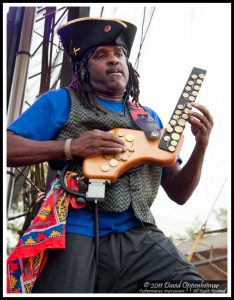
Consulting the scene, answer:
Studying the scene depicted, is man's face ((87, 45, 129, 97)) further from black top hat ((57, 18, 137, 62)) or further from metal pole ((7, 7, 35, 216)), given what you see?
metal pole ((7, 7, 35, 216))

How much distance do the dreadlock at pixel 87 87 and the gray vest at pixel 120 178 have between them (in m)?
0.04

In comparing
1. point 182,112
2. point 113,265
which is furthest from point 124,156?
point 113,265

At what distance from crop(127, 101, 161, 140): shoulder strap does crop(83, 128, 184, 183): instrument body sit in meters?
0.03

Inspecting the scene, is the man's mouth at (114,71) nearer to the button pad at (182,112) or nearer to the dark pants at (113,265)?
the button pad at (182,112)

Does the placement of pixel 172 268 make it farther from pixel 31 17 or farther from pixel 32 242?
pixel 31 17

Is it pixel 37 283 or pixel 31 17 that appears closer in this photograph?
pixel 37 283

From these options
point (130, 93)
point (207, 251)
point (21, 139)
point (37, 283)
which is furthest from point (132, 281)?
point (207, 251)

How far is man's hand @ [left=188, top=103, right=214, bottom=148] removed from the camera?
6.14 feet

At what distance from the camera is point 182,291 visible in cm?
172

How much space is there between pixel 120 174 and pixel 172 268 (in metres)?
0.43

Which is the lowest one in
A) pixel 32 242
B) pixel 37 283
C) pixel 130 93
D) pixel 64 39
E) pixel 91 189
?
pixel 37 283

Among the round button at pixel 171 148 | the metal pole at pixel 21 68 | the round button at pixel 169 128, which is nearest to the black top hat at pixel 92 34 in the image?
the round button at pixel 169 128

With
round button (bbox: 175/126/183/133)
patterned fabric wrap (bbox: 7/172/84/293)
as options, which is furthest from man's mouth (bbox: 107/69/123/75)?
patterned fabric wrap (bbox: 7/172/84/293)

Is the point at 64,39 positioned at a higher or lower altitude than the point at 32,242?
higher
